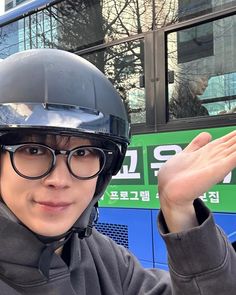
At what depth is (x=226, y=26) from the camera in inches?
122

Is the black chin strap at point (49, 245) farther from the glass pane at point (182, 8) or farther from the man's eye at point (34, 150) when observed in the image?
the glass pane at point (182, 8)

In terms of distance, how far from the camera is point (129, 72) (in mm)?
3604

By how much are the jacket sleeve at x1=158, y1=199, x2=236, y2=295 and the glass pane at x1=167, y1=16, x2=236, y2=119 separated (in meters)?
→ 1.90

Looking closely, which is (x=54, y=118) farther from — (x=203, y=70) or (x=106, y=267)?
(x=203, y=70)

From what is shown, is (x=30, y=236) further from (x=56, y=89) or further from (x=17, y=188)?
(x=56, y=89)

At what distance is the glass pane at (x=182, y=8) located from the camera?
3117mm

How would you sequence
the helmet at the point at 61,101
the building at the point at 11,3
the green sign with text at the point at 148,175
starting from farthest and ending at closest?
the building at the point at 11,3
the green sign with text at the point at 148,175
the helmet at the point at 61,101

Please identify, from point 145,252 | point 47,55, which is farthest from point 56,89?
point 145,252

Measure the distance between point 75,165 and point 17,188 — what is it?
17 centimetres

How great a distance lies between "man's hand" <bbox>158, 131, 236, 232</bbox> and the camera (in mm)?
1305

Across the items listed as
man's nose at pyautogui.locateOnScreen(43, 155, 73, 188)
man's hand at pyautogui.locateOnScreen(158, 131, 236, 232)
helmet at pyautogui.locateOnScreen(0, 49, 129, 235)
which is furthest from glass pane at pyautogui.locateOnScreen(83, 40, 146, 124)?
man's nose at pyautogui.locateOnScreen(43, 155, 73, 188)

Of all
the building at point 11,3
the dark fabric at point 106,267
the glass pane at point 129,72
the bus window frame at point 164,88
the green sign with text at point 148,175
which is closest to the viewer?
the dark fabric at point 106,267

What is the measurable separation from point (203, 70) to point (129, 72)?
0.62 meters

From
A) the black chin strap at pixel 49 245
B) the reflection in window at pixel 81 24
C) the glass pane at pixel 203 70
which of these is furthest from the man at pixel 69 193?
the reflection in window at pixel 81 24
